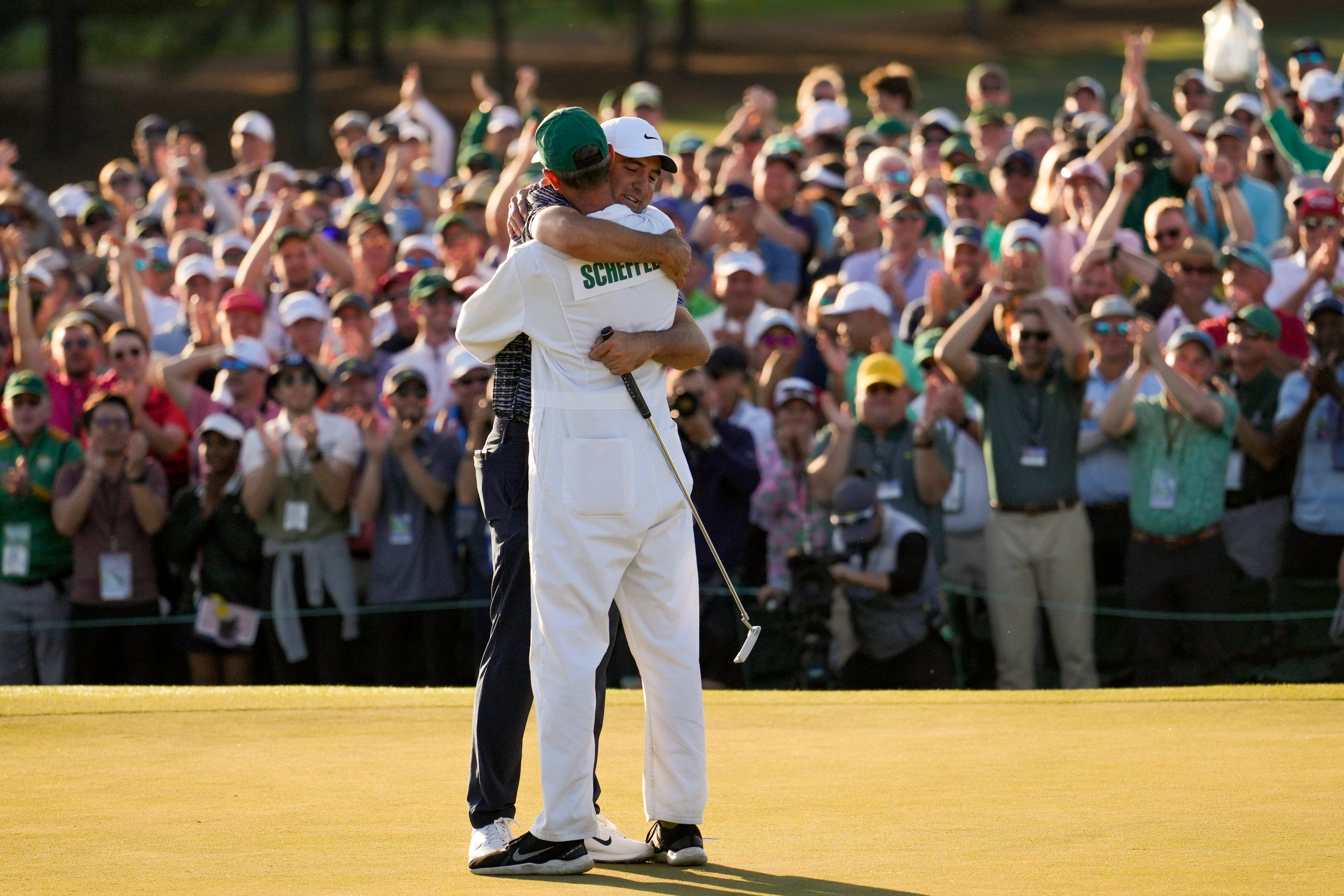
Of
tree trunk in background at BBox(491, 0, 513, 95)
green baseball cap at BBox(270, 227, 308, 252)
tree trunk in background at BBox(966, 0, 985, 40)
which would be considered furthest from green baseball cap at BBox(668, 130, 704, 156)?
tree trunk in background at BBox(966, 0, 985, 40)

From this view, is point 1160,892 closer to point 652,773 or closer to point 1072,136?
point 652,773

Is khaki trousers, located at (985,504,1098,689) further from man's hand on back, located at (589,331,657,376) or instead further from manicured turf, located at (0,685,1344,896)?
man's hand on back, located at (589,331,657,376)

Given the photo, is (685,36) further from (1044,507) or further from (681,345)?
(681,345)

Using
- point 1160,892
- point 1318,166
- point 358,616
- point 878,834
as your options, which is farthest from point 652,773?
point 1318,166

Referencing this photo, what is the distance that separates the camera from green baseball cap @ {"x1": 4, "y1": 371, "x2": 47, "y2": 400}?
10.1 meters

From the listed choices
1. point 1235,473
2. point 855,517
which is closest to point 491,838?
point 855,517

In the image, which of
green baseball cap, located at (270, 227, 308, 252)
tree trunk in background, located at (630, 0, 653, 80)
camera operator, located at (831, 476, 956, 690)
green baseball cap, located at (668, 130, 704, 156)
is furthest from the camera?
tree trunk in background, located at (630, 0, 653, 80)

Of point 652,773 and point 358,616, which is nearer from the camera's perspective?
point 652,773

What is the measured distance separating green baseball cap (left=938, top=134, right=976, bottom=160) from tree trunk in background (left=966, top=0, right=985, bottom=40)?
27.7 metres

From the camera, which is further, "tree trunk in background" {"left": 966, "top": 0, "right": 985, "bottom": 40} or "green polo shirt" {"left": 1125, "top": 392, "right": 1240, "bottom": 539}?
"tree trunk in background" {"left": 966, "top": 0, "right": 985, "bottom": 40}

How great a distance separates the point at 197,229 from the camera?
1405cm

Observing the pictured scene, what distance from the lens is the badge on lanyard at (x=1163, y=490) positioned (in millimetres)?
9422

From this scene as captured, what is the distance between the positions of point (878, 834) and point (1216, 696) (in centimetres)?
265

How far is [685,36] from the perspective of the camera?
4034 cm
